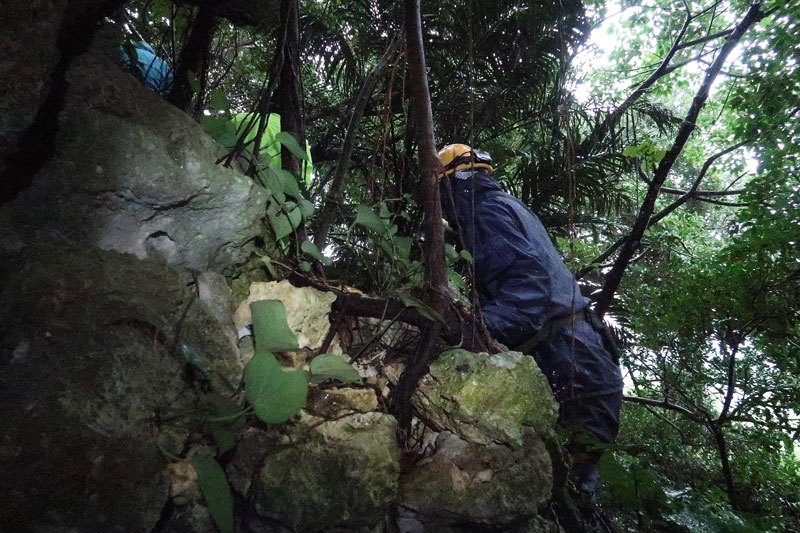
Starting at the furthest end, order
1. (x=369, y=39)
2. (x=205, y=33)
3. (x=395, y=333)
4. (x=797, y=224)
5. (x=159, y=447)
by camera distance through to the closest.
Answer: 1. (x=369, y=39)
2. (x=797, y=224)
3. (x=205, y=33)
4. (x=395, y=333)
5. (x=159, y=447)

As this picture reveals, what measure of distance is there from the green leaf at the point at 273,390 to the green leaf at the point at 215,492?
128 mm

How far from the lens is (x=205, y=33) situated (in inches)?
67.9

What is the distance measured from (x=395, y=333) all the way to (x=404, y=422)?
0.35 meters

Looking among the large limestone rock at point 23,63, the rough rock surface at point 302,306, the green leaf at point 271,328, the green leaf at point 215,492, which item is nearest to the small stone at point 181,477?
the green leaf at point 215,492

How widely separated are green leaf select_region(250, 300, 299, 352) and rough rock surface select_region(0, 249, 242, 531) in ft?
0.42

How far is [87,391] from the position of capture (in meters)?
0.78

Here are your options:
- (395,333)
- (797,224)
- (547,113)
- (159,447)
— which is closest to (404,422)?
(395,333)

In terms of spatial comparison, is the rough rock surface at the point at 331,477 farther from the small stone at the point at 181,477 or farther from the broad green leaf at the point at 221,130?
the broad green leaf at the point at 221,130

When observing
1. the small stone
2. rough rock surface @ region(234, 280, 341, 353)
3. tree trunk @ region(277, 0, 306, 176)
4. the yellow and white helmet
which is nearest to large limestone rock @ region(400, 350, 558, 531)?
rough rock surface @ region(234, 280, 341, 353)

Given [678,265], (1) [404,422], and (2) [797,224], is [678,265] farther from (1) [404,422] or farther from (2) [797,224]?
(1) [404,422]

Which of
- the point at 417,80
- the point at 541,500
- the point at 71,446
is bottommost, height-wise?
the point at 71,446

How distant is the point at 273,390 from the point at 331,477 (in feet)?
0.88

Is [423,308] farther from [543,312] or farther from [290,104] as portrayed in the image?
[290,104]

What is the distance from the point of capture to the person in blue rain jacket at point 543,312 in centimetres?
187
